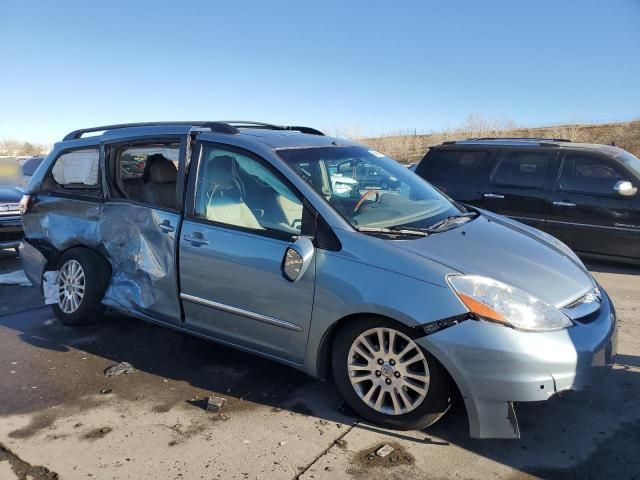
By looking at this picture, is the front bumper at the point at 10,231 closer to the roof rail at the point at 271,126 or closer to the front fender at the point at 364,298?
the roof rail at the point at 271,126

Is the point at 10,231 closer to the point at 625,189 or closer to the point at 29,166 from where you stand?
the point at 29,166

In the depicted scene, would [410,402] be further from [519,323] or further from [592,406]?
[592,406]

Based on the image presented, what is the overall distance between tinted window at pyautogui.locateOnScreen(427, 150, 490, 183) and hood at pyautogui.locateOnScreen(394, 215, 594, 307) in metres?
4.21

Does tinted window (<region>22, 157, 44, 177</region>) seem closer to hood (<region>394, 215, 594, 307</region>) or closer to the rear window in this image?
the rear window

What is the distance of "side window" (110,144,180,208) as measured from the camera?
4.49 m

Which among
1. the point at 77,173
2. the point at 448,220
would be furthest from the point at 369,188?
the point at 77,173

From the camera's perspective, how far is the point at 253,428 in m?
3.30

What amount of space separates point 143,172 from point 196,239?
1.26 m

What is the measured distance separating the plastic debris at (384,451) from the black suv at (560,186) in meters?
5.11

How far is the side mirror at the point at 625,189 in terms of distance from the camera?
6773mm

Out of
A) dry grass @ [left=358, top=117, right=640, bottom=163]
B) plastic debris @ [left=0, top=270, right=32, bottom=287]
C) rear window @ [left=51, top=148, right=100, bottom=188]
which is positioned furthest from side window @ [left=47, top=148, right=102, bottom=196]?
dry grass @ [left=358, top=117, right=640, bottom=163]

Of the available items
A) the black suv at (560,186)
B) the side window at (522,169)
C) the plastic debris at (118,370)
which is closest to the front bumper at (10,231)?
the plastic debris at (118,370)

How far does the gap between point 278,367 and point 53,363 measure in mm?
1762

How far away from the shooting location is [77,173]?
4977 millimetres
